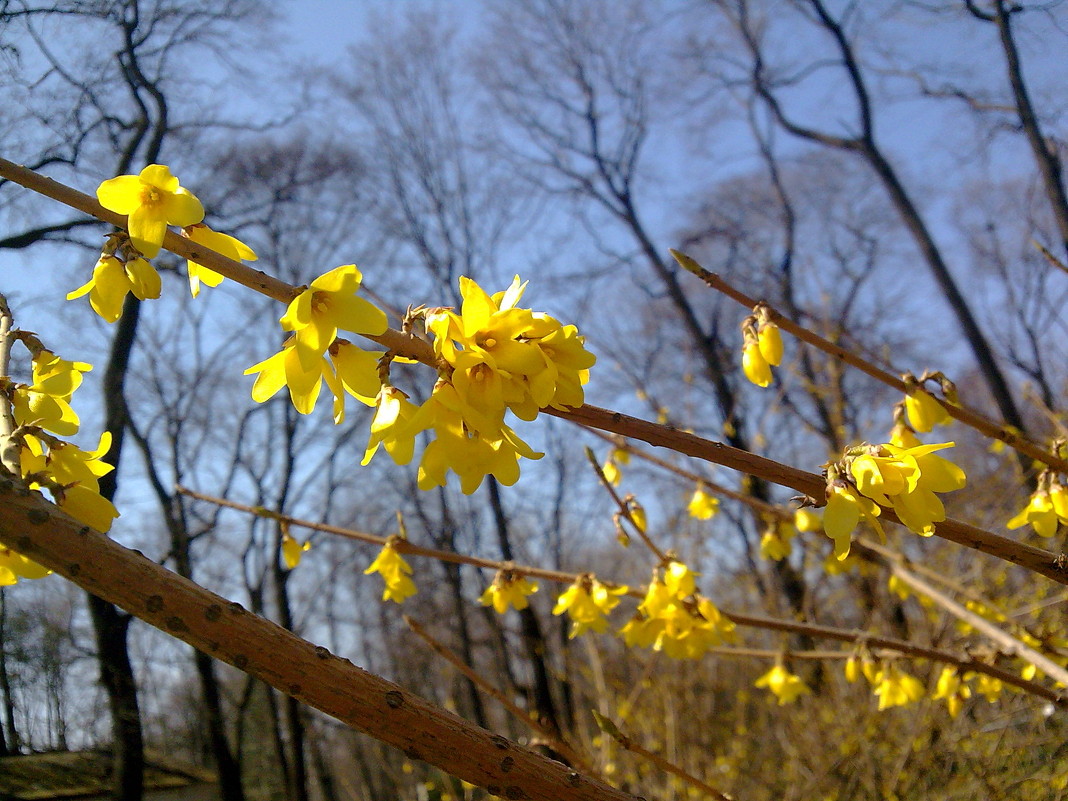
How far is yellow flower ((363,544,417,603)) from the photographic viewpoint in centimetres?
199

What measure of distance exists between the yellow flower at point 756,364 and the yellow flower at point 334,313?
128cm

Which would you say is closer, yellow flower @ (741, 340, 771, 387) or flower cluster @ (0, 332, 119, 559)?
flower cluster @ (0, 332, 119, 559)

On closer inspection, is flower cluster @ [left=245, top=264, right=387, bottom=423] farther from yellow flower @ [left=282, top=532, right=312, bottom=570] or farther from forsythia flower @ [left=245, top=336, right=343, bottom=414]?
yellow flower @ [left=282, top=532, right=312, bottom=570]

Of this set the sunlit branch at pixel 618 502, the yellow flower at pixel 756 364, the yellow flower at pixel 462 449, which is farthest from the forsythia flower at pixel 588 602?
the yellow flower at pixel 462 449

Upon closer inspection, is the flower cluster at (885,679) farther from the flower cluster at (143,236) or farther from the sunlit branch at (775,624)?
the flower cluster at (143,236)

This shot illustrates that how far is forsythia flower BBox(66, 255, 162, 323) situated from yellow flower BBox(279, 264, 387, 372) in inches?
11.6

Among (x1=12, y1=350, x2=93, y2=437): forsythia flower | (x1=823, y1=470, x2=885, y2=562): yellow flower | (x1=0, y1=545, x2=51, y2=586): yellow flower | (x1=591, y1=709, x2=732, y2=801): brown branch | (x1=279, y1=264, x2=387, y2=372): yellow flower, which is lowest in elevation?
(x1=591, y1=709, x2=732, y2=801): brown branch

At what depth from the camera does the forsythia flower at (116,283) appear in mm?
926

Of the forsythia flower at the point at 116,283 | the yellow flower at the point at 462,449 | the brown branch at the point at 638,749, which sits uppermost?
the forsythia flower at the point at 116,283

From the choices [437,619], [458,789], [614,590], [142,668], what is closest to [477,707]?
[437,619]

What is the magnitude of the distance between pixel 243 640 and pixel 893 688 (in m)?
2.19

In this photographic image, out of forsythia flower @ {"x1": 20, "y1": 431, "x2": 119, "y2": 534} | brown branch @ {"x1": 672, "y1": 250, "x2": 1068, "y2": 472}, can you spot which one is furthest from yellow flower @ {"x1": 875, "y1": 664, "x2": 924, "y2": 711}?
forsythia flower @ {"x1": 20, "y1": 431, "x2": 119, "y2": 534}

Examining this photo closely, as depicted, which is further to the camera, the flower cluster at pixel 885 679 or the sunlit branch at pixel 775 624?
the flower cluster at pixel 885 679

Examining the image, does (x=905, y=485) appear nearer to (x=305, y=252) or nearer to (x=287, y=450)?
(x=305, y=252)
